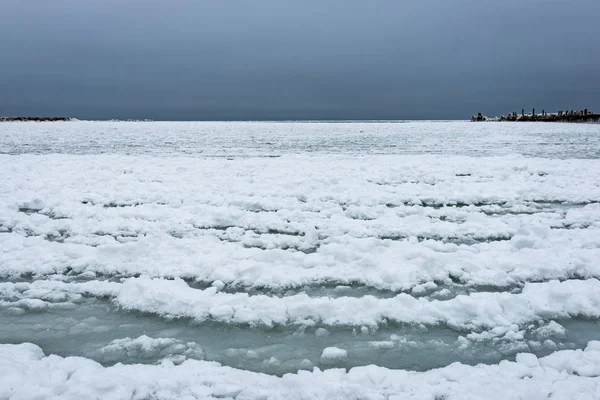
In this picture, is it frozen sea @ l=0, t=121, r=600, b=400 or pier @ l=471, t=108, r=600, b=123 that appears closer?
frozen sea @ l=0, t=121, r=600, b=400

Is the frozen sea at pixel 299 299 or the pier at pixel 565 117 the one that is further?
the pier at pixel 565 117

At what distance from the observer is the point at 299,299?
4277 millimetres

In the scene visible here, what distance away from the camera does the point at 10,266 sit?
204 inches

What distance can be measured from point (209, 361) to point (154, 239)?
3.13m

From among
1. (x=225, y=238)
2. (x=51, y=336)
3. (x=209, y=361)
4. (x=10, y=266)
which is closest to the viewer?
(x=209, y=361)

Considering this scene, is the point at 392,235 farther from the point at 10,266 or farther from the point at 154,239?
the point at 10,266

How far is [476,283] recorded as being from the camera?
4.72 metres

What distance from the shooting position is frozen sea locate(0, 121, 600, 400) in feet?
9.92

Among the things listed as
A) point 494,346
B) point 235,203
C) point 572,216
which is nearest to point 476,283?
point 494,346

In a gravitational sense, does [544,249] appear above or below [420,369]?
above

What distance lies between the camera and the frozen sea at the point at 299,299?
3.02m

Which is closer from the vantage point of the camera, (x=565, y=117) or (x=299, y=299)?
(x=299, y=299)

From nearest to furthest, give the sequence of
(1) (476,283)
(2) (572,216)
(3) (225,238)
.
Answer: (1) (476,283)
(3) (225,238)
(2) (572,216)

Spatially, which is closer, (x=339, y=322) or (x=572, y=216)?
(x=339, y=322)
